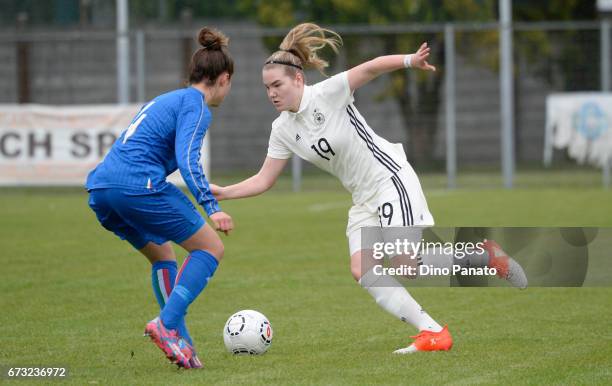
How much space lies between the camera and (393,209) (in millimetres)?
6570

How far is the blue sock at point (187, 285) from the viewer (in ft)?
19.3

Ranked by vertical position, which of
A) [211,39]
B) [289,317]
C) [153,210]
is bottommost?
[289,317]

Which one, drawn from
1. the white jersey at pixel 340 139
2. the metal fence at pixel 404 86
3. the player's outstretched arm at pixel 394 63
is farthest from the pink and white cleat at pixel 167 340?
the metal fence at pixel 404 86

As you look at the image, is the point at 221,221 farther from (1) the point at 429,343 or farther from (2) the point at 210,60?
(1) the point at 429,343

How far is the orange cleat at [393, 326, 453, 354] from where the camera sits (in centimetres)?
644

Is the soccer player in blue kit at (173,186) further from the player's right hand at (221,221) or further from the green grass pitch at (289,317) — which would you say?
the green grass pitch at (289,317)

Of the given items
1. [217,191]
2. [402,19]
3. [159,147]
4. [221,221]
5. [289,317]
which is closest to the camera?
[221,221]

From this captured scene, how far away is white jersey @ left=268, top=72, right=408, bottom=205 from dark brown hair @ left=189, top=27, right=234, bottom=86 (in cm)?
66

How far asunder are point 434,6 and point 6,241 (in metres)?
17.1

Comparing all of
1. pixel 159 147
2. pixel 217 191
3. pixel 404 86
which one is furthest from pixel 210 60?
pixel 404 86

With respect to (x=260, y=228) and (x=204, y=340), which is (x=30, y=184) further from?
(x=204, y=340)

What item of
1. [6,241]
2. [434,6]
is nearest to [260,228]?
[6,241]

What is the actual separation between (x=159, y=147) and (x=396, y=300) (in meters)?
1.65

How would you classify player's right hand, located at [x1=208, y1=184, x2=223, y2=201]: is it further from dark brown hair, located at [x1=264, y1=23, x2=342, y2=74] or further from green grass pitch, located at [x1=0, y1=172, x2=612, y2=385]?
green grass pitch, located at [x1=0, y1=172, x2=612, y2=385]
